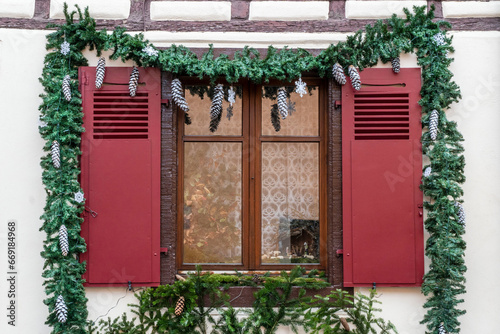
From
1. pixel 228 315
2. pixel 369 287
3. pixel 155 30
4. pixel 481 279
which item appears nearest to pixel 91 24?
pixel 155 30

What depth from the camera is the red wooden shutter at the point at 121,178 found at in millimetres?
4566

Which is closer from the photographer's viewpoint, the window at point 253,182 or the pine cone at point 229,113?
the window at point 253,182

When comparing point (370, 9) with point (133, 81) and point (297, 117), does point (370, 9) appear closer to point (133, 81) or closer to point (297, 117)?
point (297, 117)

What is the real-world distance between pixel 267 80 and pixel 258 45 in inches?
14.7

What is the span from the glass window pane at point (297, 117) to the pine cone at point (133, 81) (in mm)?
1091

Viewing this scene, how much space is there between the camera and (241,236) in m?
4.83

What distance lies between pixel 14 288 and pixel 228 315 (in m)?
1.80

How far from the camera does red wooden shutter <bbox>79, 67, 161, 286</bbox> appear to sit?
15.0 feet

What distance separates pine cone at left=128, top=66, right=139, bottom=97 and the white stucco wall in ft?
0.71

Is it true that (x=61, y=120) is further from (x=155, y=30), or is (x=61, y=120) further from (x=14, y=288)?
(x=14, y=288)

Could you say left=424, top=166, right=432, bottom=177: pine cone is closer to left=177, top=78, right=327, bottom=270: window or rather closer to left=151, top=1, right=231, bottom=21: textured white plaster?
left=177, top=78, right=327, bottom=270: window

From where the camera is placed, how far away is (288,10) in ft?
15.7

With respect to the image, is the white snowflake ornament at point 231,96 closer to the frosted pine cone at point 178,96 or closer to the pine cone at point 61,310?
the frosted pine cone at point 178,96

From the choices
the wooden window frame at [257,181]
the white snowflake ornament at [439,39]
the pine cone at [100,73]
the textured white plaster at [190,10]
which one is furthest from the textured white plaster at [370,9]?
the pine cone at [100,73]
